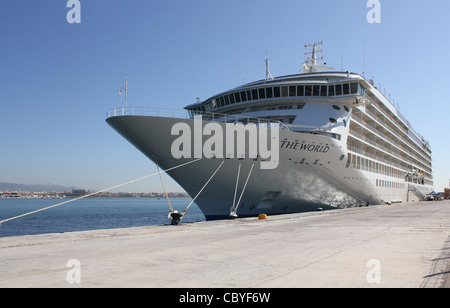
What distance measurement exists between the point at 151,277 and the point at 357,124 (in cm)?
2792

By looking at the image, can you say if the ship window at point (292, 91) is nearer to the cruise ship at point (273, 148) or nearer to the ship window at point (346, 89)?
the cruise ship at point (273, 148)

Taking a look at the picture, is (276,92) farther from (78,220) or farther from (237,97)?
(78,220)

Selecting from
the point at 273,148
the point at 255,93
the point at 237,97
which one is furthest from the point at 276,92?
the point at 273,148

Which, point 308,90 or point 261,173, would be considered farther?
point 308,90

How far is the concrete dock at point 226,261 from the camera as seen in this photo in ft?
18.0

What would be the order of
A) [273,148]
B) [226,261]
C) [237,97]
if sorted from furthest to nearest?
[237,97] → [273,148] → [226,261]

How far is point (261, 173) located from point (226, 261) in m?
14.2

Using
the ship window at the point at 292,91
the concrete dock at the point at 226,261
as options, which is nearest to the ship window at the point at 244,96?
the ship window at the point at 292,91

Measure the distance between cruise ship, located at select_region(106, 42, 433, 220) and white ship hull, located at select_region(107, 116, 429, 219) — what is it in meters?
0.06

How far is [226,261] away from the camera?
7.34 meters

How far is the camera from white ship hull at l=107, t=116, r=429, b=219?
19.2 meters

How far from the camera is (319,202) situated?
88.4ft
